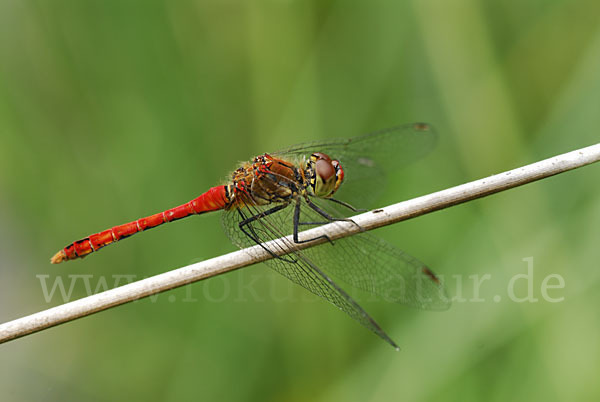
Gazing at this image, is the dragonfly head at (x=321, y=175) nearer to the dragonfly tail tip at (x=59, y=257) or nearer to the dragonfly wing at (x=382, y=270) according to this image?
the dragonfly wing at (x=382, y=270)

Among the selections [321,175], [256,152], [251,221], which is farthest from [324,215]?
[256,152]

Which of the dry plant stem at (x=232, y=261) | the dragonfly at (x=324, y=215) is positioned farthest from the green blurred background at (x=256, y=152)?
the dry plant stem at (x=232, y=261)

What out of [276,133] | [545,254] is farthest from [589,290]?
[276,133]

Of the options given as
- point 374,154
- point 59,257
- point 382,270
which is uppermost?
point 59,257

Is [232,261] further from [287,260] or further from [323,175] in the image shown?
[323,175]

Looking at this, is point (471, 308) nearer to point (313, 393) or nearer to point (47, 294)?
point (313, 393)

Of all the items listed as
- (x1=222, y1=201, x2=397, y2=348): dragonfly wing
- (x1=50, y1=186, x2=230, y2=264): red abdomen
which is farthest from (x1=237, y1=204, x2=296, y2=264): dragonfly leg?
(x1=50, y1=186, x2=230, y2=264): red abdomen
